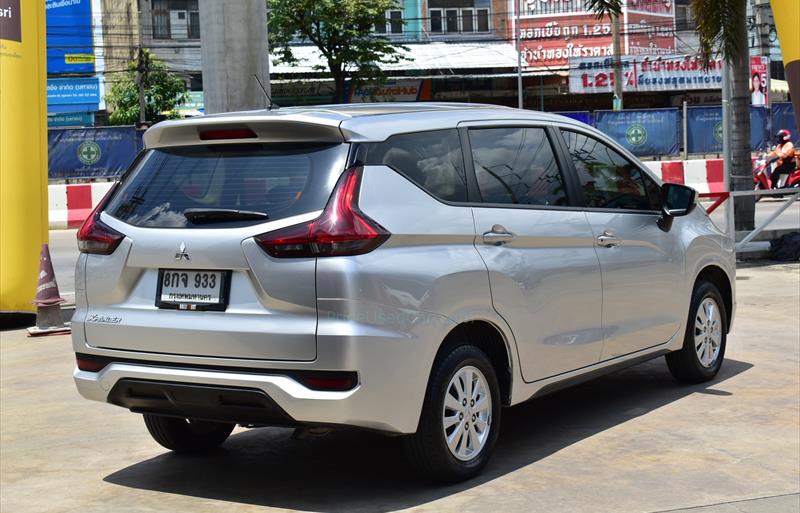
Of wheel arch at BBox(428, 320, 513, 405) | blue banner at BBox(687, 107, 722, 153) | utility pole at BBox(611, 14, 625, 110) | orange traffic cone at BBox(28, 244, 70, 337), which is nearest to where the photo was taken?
wheel arch at BBox(428, 320, 513, 405)

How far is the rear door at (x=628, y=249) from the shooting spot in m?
6.26

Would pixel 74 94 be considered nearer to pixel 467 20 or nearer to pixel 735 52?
pixel 467 20

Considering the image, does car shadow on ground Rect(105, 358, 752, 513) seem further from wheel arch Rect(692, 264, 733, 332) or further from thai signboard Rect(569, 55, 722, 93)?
thai signboard Rect(569, 55, 722, 93)

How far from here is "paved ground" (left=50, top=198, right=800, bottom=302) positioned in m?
14.4

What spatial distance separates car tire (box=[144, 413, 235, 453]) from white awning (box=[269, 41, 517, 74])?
4149cm

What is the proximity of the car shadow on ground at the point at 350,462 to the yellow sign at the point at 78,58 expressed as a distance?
44249 mm

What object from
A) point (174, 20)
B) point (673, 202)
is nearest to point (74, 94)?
point (174, 20)

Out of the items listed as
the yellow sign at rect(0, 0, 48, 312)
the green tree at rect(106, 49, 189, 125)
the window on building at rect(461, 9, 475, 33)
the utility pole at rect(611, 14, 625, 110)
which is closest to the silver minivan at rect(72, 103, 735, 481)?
the yellow sign at rect(0, 0, 48, 312)

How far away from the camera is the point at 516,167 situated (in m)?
5.77

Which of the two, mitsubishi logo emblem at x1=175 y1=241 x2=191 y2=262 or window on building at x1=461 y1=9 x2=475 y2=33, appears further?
window on building at x1=461 y1=9 x2=475 y2=33

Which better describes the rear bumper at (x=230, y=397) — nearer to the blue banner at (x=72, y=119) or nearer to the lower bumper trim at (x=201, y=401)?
Result: the lower bumper trim at (x=201, y=401)

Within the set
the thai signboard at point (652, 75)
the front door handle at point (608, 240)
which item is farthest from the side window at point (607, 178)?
the thai signboard at point (652, 75)

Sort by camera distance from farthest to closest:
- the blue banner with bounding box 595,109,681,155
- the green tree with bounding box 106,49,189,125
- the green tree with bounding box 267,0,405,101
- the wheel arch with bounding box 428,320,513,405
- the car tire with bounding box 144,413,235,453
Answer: the green tree with bounding box 106,49,189,125 → the green tree with bounding box 267,0,405,101 → the blue banner with bounding box 595,109,681,155 → the car tire with bounding box 144,413,235,453 → the wheel arch with bounding box 428,320,513,405

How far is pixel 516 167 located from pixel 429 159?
28.5 inches
